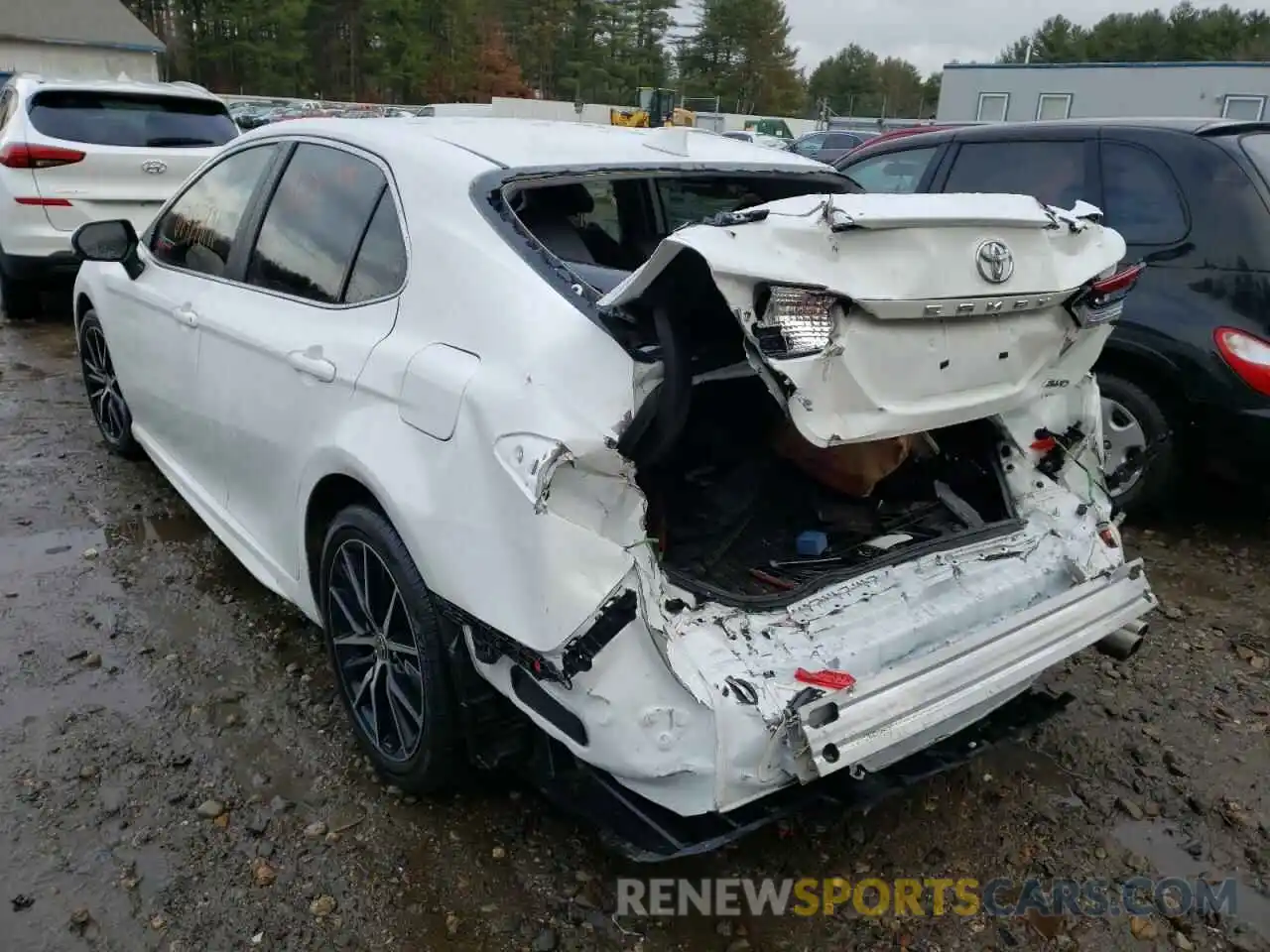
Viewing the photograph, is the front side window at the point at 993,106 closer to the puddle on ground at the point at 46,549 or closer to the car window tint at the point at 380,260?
the puddle on ground at the point at 46,549

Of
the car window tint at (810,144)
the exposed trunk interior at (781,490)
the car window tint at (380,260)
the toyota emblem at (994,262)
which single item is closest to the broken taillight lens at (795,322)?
the exposed trunk interior at (781,490)

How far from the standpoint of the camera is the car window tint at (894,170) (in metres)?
5.43

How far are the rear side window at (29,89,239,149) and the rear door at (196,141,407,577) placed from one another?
192 inches

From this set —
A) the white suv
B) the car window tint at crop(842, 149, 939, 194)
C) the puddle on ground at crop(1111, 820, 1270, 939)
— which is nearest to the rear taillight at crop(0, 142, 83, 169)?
the white suv

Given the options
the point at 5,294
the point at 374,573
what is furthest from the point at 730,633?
the point at 5,294

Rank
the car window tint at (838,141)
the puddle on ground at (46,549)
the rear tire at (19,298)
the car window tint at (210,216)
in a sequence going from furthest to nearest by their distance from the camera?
the car window tint at (838,141) → the rear tire at (19,298) → the puddle on ground at (46,549) → the car window tint at (210,216)

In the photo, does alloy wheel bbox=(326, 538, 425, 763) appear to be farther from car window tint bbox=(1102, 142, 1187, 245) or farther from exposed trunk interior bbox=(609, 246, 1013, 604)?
car window tint bbox=(1102, 142, 1187, 245)

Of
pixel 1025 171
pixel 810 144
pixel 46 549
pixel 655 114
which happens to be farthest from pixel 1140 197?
pixel 655 114

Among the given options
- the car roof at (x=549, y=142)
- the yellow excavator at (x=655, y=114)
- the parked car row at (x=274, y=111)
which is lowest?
the car roof at (x=549, y=142)

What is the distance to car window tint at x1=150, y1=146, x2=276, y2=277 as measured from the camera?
3.27 meters

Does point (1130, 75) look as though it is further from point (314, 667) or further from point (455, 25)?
point (455, 25)

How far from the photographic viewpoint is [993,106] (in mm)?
29062

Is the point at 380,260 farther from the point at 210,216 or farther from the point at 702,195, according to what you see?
the point at 210,216

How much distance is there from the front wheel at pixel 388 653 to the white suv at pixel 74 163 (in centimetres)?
557
